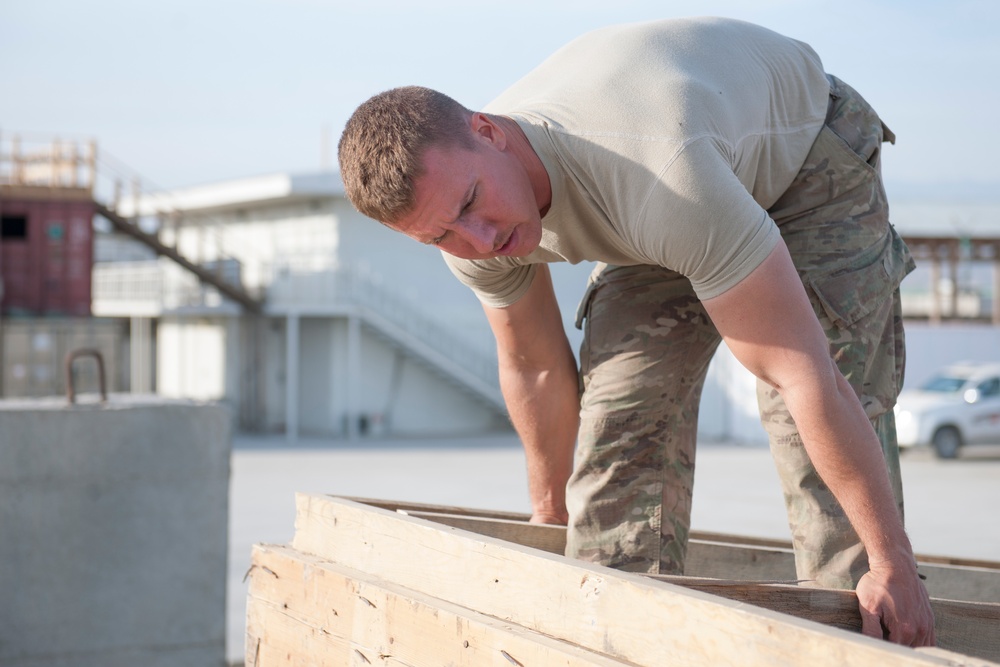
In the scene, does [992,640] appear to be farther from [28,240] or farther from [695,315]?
[28,240]

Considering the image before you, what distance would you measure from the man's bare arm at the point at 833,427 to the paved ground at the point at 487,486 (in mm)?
4395

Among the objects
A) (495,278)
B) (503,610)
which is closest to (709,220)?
(503,610)

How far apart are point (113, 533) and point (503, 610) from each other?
3.37 m

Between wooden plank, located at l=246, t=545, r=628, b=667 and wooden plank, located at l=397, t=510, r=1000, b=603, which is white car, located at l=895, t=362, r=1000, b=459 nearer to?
wooden plank, located at l=397, t=510, r=1000, b=603

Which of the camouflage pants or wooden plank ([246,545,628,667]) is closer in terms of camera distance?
wooden plank ([246,545,628,667])

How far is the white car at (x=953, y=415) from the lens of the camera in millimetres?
18719

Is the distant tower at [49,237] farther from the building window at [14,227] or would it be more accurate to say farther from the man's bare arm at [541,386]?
the man's bare arm at [541,386]

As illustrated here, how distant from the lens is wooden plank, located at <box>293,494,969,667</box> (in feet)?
6.07

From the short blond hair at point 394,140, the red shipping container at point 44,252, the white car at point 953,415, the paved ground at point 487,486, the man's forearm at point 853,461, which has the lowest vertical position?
the paved ground at point 487,486

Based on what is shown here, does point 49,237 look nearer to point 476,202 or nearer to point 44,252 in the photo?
point 44,252

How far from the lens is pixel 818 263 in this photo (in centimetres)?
→ 297

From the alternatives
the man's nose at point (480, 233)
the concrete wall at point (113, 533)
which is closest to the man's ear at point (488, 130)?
the man's nose at point (480, 233)

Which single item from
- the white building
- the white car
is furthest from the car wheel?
the white building

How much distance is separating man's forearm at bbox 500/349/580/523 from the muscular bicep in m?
1.12
